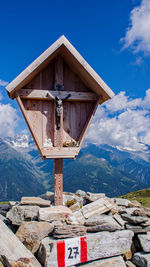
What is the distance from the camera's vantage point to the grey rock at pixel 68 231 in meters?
8.42

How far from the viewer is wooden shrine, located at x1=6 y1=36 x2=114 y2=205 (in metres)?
11.6

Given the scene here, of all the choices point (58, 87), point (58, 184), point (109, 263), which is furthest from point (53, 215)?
point (58, 87)

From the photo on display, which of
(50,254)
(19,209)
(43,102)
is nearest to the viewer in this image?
(50,254)

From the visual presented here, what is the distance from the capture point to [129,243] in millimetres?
8797

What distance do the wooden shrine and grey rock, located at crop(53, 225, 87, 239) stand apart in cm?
341

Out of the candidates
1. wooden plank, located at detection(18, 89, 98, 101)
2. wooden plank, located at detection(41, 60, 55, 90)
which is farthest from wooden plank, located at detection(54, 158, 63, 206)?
wooden plank, located at detection(41, 60, 55, 90)

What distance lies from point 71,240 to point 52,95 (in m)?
7.20

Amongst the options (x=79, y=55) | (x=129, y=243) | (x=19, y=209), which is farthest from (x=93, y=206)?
(x=79, y=55)

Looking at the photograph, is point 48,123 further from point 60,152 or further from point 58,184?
point 58,184

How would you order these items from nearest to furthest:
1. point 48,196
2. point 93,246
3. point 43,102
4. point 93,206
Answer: point 93,246, point 93,206, point 43,102, point 48,196

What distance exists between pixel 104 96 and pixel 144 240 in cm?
731

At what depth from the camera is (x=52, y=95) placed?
1216cm

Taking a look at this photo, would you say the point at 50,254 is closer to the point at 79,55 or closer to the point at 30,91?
the point at 30,91

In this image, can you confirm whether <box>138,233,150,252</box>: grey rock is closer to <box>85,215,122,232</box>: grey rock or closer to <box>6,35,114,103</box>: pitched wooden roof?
<box>85,215,122,232</box>: grey rock
